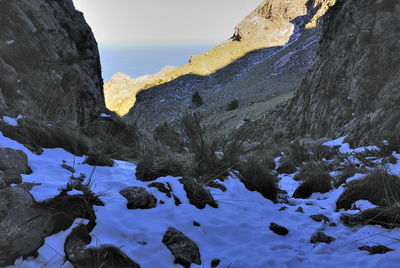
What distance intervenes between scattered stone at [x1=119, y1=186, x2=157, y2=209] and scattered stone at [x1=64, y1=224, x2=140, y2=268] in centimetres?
60

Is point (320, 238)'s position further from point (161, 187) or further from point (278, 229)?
point (161, 187)

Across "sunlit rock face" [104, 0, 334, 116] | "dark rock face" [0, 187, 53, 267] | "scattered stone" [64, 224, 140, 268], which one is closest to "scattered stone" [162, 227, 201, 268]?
"scattered stone" [64, 224, 140, 268]

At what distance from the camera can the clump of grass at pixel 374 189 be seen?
2.96 m

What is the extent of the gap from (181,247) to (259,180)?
6.86ft

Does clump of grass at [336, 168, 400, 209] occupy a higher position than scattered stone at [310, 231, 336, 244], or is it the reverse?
clump of grass at [336, 168, 400, 209]

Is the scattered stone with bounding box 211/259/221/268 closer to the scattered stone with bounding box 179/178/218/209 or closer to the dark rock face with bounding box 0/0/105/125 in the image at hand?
the scattered stone with bounding box 179/178/218/209

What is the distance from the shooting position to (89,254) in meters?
1.83

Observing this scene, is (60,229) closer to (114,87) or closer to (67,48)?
(67,48)

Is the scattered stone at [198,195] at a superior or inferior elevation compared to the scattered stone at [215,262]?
superior

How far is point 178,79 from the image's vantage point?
5978cm

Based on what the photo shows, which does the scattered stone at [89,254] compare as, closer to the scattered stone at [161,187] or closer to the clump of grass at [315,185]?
the scattered stone at [161,187]

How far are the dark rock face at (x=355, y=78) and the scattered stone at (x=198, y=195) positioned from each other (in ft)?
17.0

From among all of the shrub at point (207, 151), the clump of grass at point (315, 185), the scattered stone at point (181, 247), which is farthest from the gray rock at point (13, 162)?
the clump of grass at point (315, 185)

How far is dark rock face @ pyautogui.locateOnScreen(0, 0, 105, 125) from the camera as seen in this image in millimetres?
5305
